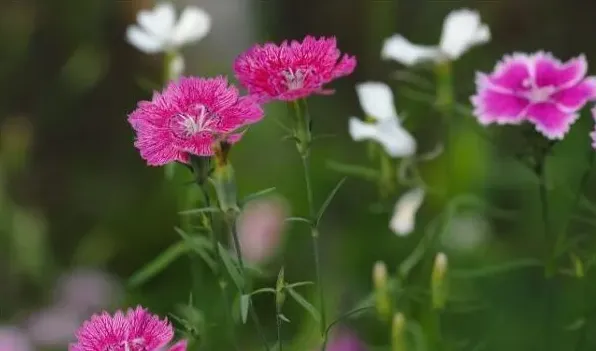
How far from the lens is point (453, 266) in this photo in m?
0.99

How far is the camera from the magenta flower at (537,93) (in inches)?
22.4

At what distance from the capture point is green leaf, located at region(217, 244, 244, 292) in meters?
0.49

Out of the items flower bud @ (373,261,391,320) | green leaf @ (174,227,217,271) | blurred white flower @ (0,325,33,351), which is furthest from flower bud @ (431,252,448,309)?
blurred white flower @ (0,325,33,351)

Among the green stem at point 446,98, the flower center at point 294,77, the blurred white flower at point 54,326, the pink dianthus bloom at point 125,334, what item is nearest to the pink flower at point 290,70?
the flower center at point 294,77

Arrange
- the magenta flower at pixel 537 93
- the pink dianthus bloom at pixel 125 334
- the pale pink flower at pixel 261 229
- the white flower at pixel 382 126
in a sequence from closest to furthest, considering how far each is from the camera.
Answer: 1. the pink dianthus bloom at pixel 125 334
2. the magenta flower at pixel 537 93
3. the white flower at pixel 382 126
4. the pale pink flower at pixel 261 229

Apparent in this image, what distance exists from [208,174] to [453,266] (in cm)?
54

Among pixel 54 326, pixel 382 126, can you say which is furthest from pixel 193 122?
pixel 54 326

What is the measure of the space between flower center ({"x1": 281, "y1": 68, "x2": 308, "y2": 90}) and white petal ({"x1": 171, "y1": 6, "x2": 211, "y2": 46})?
24 cm

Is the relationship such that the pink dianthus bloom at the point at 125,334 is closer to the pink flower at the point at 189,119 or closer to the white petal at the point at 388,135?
the pink flower at the point at 189,119

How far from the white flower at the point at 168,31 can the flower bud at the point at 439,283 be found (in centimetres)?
23

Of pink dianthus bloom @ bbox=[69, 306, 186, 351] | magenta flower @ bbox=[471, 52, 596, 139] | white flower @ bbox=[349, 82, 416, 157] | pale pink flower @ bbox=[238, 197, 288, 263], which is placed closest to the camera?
pink dianthus bloom @ bbox=[69, 306, 186, 351]

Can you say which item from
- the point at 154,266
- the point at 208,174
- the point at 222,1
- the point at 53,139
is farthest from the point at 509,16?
the point at 208,174

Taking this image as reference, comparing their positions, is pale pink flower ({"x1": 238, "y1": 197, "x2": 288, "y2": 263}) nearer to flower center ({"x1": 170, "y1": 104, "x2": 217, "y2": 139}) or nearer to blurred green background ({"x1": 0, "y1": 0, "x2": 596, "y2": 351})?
blurred green background ({"x1": 0, "y1": 0, "x2": 596, "y2": 351})

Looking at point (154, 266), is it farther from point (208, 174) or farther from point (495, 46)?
point (495, 46)
